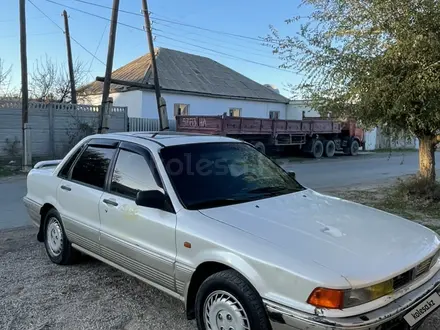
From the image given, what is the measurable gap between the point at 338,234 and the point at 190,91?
22732 mm

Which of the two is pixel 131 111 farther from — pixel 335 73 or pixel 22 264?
pixel 22 264

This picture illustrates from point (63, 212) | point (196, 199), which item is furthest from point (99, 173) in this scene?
point (196, 199)

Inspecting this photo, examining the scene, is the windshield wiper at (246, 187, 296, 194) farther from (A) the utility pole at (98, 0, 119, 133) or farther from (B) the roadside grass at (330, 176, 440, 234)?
(A) the utility pole at (98, 0, 119, 133)

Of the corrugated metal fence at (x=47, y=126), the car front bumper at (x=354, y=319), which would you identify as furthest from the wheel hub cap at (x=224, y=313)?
the corrugated metal fence at (x=47, y=126)

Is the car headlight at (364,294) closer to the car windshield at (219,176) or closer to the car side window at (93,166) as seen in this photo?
the car windshield at (219,176)

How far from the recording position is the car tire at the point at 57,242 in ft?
15.2

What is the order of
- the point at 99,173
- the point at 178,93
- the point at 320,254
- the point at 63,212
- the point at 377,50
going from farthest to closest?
the point at 178,93 < the point at 377,50 < the point at 63,212 < the point at 99,173 < the point at 320,254

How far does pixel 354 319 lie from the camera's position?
2.36 m

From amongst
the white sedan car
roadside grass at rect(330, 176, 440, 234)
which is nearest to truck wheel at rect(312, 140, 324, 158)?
roadside grass at rect(330, 176, 440, 234)

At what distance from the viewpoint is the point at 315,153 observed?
22.6 m

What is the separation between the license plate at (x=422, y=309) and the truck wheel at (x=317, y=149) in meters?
20.0

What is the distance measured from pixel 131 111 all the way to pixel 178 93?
299 centimetres

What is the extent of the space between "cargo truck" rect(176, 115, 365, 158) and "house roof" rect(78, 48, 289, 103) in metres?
6.39

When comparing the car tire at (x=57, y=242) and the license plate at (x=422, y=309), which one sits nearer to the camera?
the license plate at (x=422, y=309)
